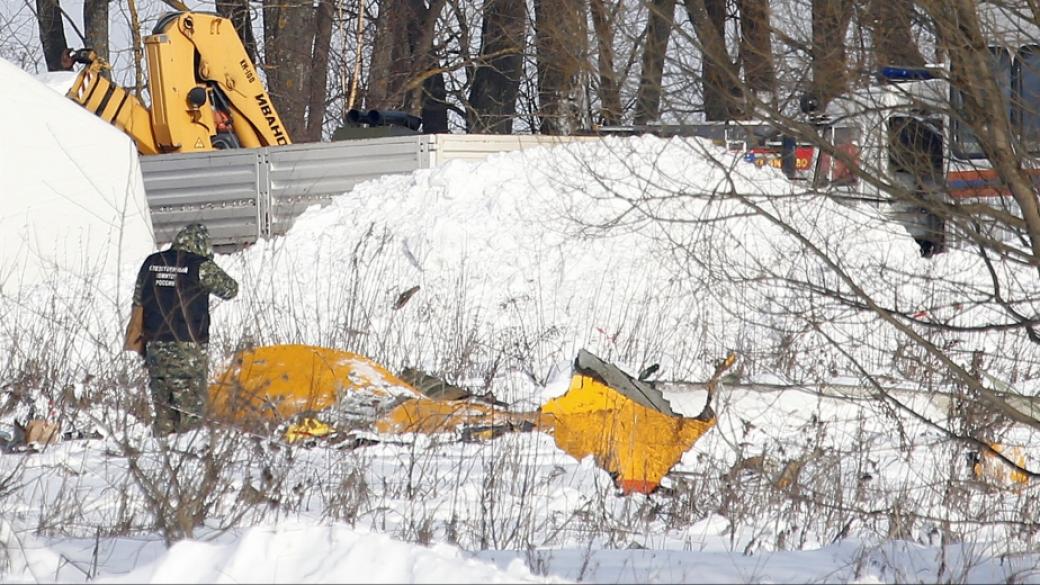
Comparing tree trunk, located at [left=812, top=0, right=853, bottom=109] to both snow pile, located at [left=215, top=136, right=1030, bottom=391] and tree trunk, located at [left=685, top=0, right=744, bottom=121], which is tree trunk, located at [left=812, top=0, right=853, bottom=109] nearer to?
tree trunk, located at [left=685, top=0, right=744, bottom=121]

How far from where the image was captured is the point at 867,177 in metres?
6.99

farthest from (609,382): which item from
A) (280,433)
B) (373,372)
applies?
(280,433)

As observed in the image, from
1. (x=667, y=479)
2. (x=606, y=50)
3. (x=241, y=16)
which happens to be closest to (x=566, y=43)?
(x=606, y=50)

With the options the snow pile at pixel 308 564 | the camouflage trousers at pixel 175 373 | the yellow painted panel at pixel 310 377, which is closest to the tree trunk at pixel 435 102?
the camouflage trousers at pixel 175 373

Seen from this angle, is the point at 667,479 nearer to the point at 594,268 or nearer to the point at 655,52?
the point at 655,52

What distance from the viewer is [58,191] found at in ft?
52.0

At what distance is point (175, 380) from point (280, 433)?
5.74 feet

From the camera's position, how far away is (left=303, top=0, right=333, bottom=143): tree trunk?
92.7 feet

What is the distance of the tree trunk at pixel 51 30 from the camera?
95.6ft

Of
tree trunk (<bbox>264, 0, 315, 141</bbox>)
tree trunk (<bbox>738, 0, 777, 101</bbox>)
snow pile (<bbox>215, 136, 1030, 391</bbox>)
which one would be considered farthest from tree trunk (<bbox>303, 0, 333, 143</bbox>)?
tree trunk (<bbox>738, 0, 777, 101</bbox>)

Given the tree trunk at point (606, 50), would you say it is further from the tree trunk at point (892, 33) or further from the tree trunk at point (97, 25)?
the tree trunk at point (97, 25)

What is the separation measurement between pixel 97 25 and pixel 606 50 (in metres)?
23.2

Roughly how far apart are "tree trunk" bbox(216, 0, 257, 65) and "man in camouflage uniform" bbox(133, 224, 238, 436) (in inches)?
750

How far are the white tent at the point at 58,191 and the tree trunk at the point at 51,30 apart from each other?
13.6m
